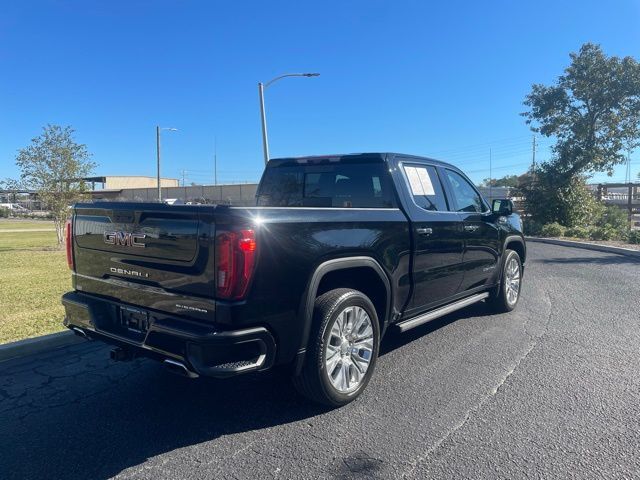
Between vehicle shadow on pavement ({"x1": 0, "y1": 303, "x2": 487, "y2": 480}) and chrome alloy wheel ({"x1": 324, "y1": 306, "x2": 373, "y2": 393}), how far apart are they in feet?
1.00

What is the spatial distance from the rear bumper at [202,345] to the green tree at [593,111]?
821 inches

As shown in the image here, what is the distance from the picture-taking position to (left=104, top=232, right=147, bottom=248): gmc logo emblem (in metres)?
3.40

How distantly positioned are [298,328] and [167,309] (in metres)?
0.87

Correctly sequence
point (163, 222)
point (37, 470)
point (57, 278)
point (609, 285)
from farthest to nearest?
point (57, 278) < point (609, 285) < point (163, 222) < point (37, 470)

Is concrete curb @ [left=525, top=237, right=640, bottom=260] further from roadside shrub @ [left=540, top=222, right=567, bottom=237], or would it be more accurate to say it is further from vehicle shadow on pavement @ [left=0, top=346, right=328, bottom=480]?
vehicle shadow on pavement @ [left=0, top=346, right=328, bottom=480]

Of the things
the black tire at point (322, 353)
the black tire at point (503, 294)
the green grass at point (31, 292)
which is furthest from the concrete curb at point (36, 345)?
the black tire at point (503, 294)

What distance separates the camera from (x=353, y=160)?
15.9 feet

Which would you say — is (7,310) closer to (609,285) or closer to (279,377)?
(279,377)

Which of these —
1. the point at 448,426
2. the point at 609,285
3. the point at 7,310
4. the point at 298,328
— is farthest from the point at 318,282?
the point at 609,285

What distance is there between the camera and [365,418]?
11.6 feet

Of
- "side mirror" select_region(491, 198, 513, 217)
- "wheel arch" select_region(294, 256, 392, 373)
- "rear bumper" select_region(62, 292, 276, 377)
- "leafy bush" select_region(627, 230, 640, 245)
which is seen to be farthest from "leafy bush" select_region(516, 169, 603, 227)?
"rear bumper" select_region(62, 292, 276, 377)

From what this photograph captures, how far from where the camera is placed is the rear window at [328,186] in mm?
4668

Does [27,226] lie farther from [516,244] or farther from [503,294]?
[503,294]

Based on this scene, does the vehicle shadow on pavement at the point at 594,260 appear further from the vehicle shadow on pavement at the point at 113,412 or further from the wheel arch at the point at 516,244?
the vehicle shadow on pavement at the point at 113,412
